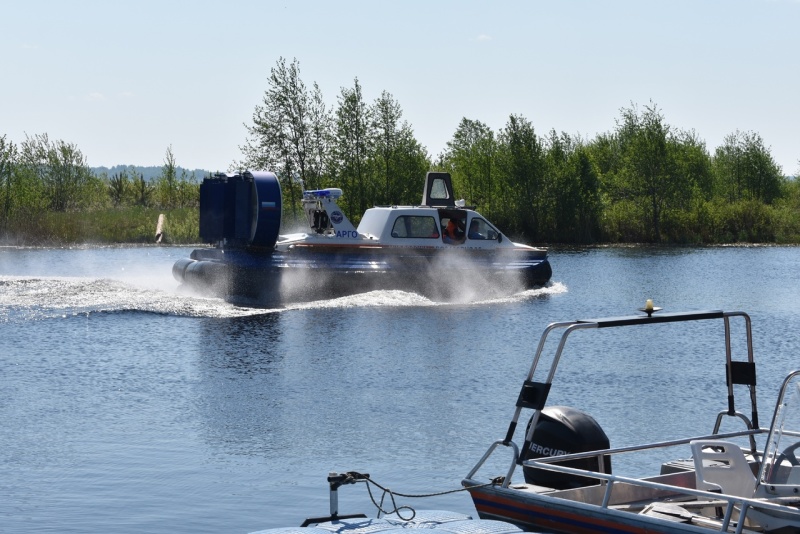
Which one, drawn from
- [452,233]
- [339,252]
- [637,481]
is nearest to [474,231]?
[452,233]

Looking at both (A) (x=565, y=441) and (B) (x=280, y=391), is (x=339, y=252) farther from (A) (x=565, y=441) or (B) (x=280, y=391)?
(A) (x=565, y=441)

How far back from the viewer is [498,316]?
90.6 ft

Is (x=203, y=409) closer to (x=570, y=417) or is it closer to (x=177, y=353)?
(x=177, y=353)

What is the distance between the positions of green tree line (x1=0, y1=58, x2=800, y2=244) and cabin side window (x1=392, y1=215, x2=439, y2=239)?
29.1 m

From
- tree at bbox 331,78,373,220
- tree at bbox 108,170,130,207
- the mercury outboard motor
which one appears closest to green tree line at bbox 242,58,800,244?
tree at bbox 331,78,373,220

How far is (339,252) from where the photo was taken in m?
28.2

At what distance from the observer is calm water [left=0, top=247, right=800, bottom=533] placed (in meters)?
11.2

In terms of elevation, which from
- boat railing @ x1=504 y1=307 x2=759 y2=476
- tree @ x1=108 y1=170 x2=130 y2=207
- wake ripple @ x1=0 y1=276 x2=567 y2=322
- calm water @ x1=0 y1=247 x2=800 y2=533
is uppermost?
tree @ x1=108 y1=170 x2=130 y2=207

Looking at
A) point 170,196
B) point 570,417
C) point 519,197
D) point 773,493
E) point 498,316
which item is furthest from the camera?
point 170,196

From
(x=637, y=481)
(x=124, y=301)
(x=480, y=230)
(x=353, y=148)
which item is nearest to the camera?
(x=637, y=481)

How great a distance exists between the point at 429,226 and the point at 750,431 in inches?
828

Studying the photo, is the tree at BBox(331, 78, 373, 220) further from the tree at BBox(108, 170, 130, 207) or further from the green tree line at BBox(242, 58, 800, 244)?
the tree at BBox(108, 170, 130, 207)

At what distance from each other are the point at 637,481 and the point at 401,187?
61284mm

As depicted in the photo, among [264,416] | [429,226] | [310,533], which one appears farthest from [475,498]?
[429,226]
